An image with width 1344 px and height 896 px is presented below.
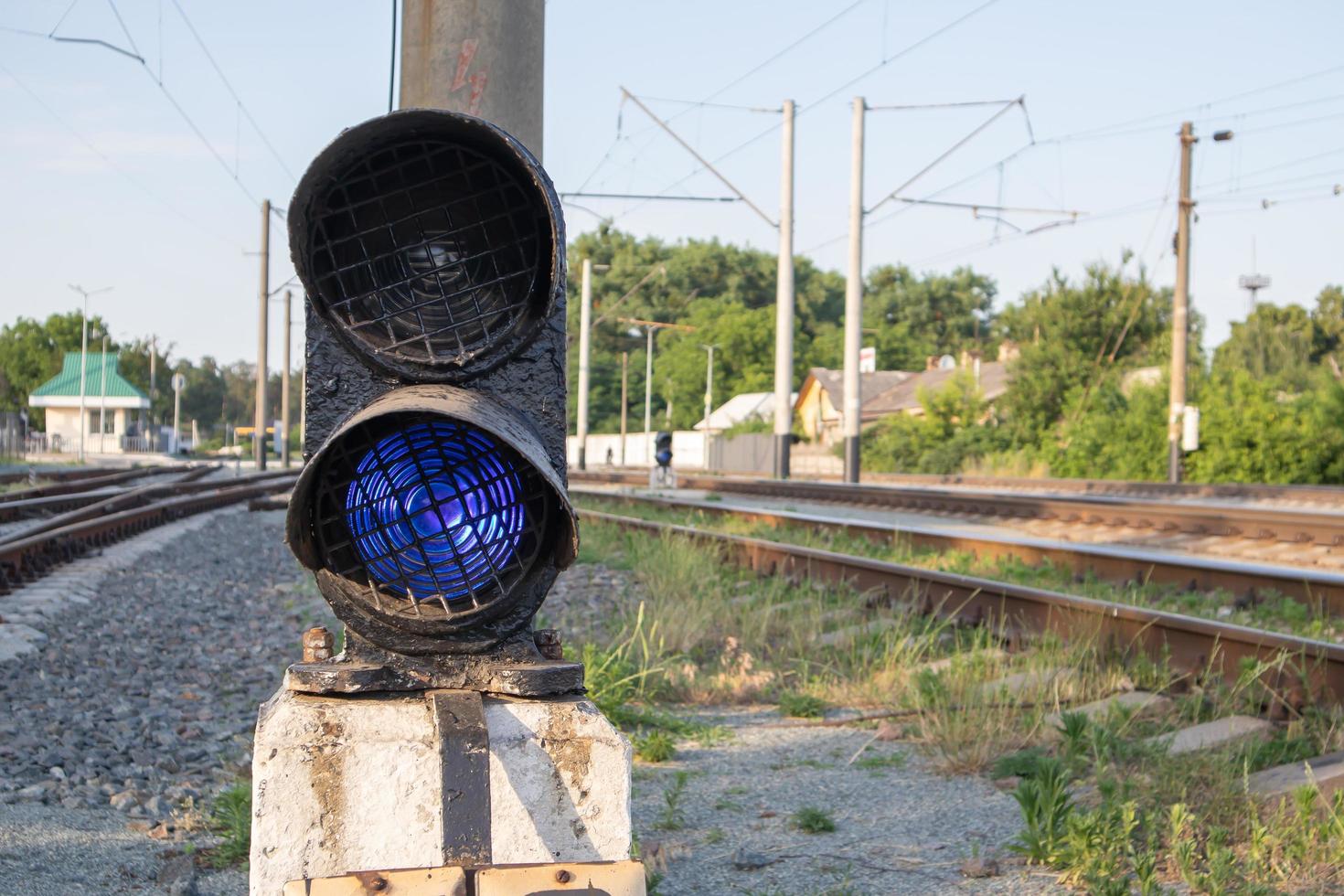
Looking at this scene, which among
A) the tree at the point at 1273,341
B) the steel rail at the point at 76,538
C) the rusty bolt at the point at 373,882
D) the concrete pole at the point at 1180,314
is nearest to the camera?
the rusty bolt at the point at 373,882

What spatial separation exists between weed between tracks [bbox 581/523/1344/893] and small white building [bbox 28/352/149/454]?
79.3 meters

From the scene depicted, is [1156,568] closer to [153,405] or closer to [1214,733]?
[1214,733]

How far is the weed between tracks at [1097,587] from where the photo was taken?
7094 mm

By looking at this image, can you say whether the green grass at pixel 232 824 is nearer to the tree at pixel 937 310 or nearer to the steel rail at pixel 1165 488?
the steel rail at pixel 1165 488

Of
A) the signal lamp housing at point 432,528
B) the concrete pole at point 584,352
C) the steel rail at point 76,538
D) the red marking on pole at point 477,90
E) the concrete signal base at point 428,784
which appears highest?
the concrete pole at point 584,352

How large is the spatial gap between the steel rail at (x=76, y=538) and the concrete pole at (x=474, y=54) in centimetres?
745

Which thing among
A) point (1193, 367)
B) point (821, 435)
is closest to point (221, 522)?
point (1193, 367)

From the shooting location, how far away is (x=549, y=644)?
2131mm

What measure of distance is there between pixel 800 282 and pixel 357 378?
302 ft

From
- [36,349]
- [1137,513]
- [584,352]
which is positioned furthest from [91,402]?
[1137,513]

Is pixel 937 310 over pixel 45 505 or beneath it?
over

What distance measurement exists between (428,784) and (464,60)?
1.64m

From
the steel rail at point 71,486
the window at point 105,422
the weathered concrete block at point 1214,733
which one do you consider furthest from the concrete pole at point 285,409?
the weathered concrete block at point 1214,733

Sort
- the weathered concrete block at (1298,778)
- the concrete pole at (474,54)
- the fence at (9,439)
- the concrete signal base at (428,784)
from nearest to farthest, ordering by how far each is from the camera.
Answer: the concrete signal base at (428,784), the concrete pole at (474,54), the weathered concrete block at (1298,778), the fence at (9,439)
